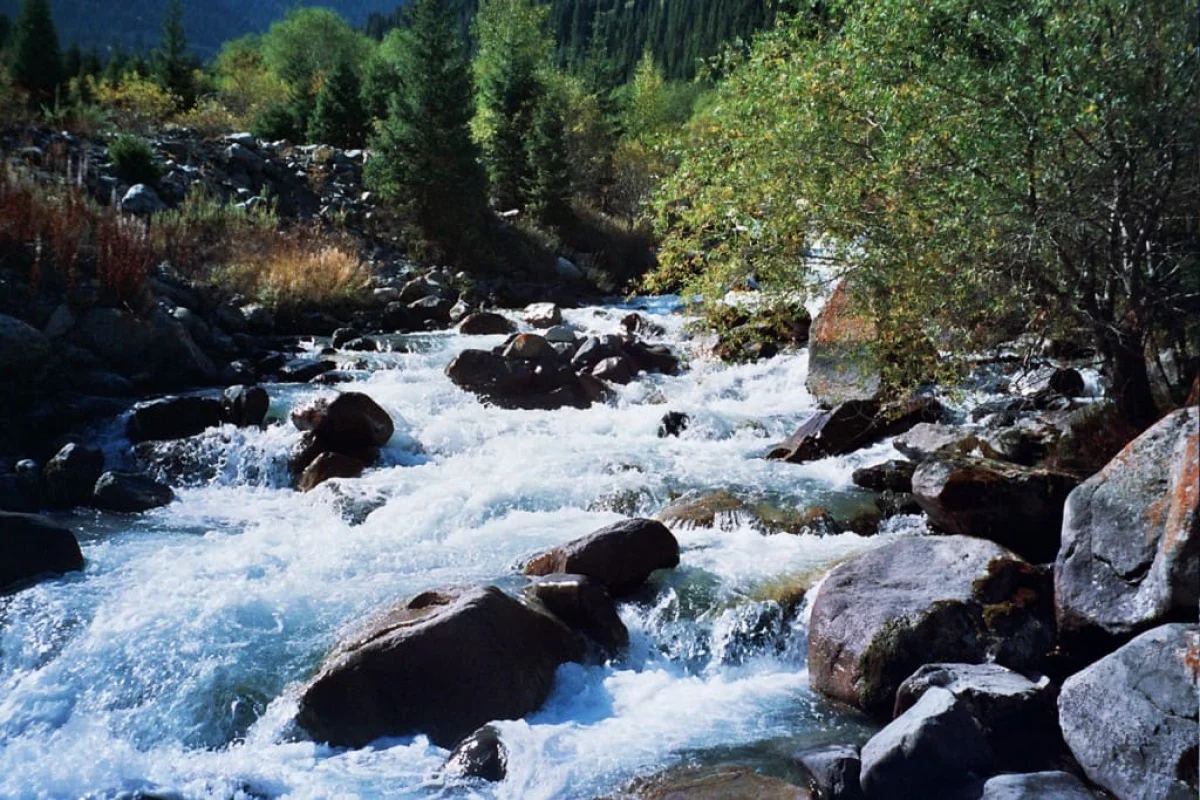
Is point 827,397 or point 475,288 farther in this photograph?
point 475,288

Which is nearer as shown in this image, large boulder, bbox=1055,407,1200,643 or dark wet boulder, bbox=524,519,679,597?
large boulder, bbox=1055,407,1200,643

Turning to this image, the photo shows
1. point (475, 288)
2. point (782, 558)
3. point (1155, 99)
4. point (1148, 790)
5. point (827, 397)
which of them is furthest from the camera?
point (475, 288)

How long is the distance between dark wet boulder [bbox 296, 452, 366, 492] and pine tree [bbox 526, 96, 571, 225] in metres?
18.0

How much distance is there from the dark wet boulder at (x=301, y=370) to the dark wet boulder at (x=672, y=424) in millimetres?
5883

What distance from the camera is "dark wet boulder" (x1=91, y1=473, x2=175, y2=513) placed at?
10.3m

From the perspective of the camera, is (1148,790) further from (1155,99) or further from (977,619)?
(1155,99)

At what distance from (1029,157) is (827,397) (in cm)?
648

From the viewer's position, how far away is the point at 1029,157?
7.75 metres

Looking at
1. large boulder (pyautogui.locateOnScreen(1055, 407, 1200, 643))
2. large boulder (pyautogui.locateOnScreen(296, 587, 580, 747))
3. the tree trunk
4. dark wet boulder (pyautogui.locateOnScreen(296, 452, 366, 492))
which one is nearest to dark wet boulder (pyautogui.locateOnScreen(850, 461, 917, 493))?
the tree trunk

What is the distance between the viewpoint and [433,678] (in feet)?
20.4

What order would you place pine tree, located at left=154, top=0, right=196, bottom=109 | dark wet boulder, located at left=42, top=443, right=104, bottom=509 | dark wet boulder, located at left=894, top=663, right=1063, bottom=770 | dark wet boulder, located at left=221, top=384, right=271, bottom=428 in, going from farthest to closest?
pine tree, located at left=154, top=0, right=196, bottom=109, dark wet boulder, located at left=221, top=384, right=271, bottom=428, dark wet boulder, located at left=42, top=443, right=104, bottom=509, dark wet boulder, located at left=894, top=663, right=1063, bottom=770

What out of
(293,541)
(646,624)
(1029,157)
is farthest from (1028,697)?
(293,541)

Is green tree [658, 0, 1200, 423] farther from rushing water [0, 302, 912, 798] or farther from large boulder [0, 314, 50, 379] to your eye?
large boulder [0, 314, 50, 379]

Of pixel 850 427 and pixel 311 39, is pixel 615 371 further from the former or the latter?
pixel 311 39
